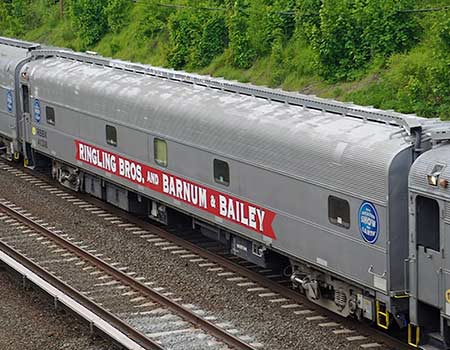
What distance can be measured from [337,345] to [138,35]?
103ft

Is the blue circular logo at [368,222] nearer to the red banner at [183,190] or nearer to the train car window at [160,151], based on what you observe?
the red banner at [183,190]

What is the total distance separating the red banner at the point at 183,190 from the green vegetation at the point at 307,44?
8299 mm

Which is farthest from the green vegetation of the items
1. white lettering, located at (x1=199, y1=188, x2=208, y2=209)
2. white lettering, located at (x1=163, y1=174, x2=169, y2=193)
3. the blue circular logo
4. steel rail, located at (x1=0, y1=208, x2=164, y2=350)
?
the blue circular logo

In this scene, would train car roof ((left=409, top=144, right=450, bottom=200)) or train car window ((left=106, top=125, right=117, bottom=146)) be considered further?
train car window ((left=106, top=125, right=117, bottom=146))

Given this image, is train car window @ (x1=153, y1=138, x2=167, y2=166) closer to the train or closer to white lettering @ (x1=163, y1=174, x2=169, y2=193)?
the train

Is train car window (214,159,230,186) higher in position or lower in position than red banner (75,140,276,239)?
higher

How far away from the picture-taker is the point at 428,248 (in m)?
13.1

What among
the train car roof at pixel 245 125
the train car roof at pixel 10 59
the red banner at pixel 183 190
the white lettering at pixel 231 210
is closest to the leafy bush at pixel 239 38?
the train car roof at pixel 10 59

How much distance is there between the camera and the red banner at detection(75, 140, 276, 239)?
16938mm

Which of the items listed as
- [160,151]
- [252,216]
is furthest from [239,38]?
[252,216]

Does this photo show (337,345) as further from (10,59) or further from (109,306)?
(10,59)

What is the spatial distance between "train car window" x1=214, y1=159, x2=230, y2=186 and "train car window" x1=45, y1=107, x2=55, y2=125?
815 cm

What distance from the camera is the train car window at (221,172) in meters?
17.8

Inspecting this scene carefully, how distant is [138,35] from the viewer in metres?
44.3
